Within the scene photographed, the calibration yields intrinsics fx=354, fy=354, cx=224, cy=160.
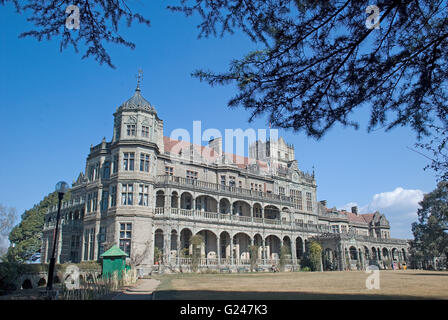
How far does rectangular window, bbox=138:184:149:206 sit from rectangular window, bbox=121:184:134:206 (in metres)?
0.66

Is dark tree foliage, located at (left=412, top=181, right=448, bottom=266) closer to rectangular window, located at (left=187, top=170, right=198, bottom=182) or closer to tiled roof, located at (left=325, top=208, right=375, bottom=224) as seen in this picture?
tiled roof, located at (left=325, top=208, right=375, bottom=224)

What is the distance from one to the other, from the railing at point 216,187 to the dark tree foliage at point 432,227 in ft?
56.9

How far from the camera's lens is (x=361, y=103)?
8.23 metres

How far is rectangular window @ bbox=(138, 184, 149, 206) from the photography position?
1254 inches

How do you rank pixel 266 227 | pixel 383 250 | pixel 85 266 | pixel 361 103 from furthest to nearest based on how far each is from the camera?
1. pixel 383 250
2. pixel 266 227
3. pixel 85 266
4. pixel 361 103

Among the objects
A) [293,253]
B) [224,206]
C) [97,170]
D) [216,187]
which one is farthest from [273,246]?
[97,170]

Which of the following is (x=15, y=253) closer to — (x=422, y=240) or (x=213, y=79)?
(x=213, y=79)

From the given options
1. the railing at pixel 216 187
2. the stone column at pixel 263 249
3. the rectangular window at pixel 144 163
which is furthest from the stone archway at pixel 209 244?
the rectangular window at pixel 144 163

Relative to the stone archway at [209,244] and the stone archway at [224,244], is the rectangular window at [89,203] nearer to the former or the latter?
the stone archway at [209,244]

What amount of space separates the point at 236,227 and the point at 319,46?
32.1m

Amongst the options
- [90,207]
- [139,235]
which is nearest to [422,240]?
[139,235]

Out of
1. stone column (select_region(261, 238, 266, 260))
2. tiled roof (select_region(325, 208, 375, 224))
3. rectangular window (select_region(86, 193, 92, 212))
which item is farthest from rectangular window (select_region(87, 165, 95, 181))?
tiled roof (select_region(325, 208, 375, 224))

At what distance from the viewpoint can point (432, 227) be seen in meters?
44.3

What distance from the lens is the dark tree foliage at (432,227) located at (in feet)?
141
